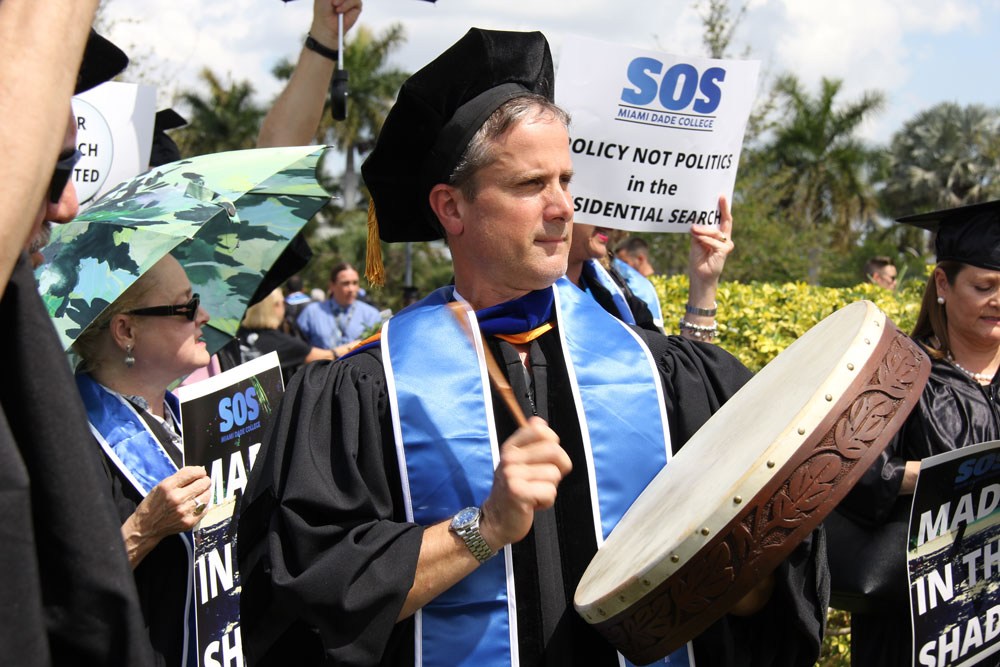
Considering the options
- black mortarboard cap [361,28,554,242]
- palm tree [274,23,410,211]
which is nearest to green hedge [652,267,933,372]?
black mortarboard cap [361,28,554,242]

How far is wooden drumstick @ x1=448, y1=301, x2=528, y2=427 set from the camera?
6.24 feet

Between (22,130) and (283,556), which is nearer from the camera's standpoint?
(22,130)

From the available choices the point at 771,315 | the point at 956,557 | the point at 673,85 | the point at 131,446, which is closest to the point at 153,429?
the point at 131,446

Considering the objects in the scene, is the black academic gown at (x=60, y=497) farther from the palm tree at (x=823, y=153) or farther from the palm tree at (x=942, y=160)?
the palm tree at (x=942, y=160)

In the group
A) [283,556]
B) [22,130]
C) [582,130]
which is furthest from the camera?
[582,130]

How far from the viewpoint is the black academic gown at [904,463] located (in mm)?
2844

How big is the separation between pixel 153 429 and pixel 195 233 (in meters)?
0.64

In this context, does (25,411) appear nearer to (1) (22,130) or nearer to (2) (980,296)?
(1) (22,130)

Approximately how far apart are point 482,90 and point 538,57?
177 mm

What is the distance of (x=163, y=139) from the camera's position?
15.0 feet

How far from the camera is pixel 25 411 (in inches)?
40.9

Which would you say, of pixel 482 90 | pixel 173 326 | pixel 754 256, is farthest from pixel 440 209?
pixel 754 256

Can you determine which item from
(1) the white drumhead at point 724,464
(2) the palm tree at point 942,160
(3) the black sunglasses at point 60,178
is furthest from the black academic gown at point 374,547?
(2) the palm tree at point 942,160

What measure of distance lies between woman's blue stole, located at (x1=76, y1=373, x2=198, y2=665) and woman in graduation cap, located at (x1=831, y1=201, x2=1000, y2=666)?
6.53 ft
